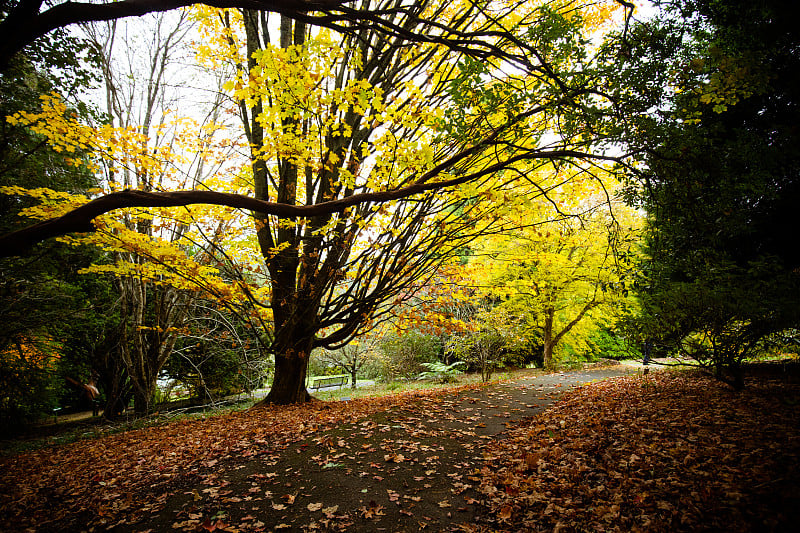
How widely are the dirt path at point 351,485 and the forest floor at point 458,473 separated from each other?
0.02 meters

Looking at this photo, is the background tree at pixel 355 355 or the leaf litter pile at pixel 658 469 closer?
the leaf litter pile at pixel 658 469

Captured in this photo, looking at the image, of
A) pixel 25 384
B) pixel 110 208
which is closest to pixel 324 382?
pixel 25 384

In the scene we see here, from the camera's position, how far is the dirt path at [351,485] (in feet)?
9.75

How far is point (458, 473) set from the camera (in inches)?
144

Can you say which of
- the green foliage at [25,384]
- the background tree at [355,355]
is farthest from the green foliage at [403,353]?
the green foliage at [25,384]

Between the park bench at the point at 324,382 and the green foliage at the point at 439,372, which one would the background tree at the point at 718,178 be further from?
the park bench at the point at 324,382

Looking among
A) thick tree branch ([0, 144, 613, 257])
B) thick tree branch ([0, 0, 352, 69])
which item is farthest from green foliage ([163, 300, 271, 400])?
thick tree branch ([0, 0, 352, 69])

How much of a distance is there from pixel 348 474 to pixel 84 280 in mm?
12766

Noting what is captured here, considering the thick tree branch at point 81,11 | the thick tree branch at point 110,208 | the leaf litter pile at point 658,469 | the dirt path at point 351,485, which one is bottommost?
the dirt path at point 351,485

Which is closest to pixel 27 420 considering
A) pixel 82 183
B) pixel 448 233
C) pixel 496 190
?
pixel 82 183

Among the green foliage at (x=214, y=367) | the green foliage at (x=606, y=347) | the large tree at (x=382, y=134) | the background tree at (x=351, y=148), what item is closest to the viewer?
the large tree at (x=382, y=134)

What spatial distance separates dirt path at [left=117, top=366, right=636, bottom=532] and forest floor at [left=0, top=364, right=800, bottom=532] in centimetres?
2

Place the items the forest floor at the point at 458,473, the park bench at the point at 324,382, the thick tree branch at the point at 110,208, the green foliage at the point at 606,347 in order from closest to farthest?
the thick tree branch at the point at 110,208 < the forest floor at the point at 458,473 < the green foliage at the point at 606,347 < the park bench at the point at 324,382

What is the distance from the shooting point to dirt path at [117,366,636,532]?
2.97 meters
